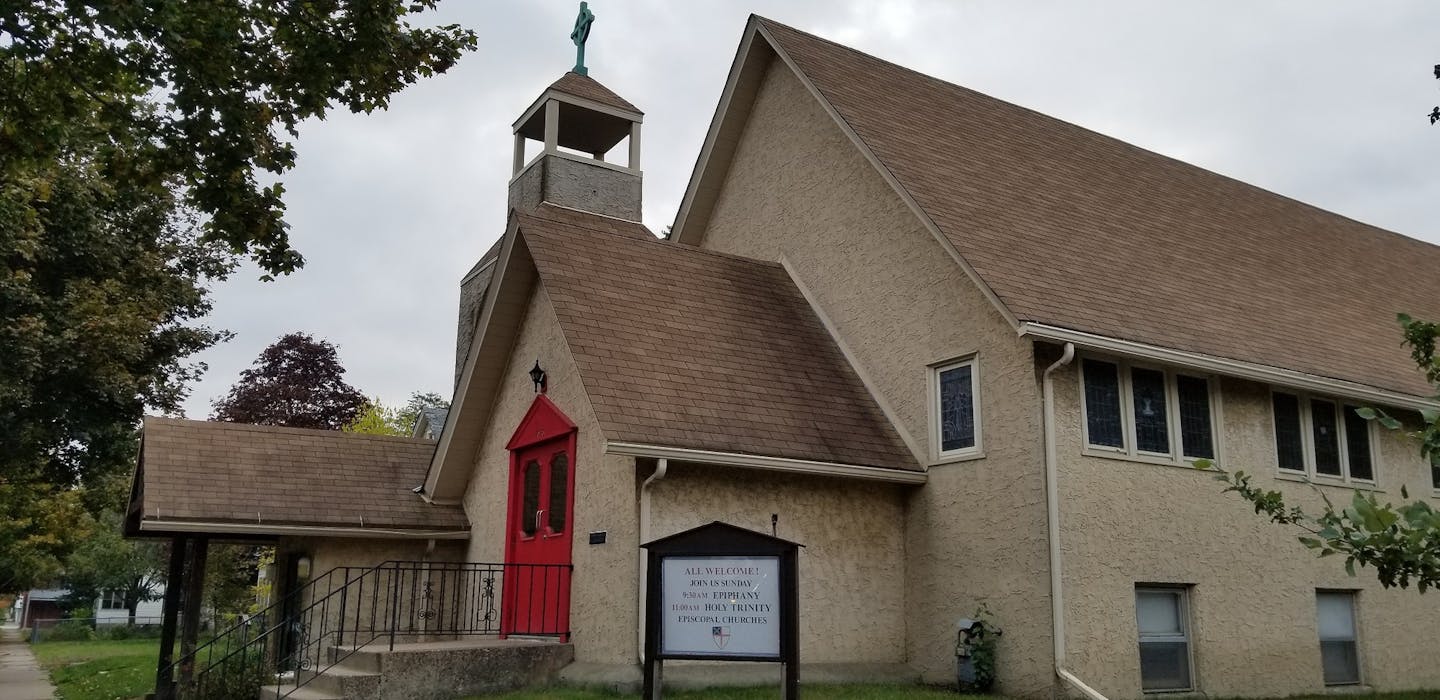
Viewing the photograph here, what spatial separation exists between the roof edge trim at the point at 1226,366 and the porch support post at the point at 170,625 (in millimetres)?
10418

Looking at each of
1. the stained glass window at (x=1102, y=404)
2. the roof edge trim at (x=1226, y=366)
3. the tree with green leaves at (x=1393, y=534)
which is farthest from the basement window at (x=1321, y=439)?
the tree with green leaves at (x=1393, y=534)

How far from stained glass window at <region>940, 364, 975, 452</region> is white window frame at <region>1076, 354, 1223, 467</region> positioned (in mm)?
1191

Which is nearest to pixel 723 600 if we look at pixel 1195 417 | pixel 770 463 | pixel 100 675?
pixel 770 463

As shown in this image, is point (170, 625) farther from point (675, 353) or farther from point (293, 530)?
point (675, 353)

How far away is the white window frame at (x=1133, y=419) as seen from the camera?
1188cm

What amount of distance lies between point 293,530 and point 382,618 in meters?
1.77

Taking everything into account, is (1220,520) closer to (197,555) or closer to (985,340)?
(985,340)

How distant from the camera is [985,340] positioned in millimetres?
12180

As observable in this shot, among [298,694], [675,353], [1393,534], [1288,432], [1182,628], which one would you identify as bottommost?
[298,694]

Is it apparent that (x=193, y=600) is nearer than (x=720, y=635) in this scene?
No

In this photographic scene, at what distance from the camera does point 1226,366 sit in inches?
484

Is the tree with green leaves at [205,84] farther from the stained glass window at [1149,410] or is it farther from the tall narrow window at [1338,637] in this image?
the tall narrow window at [1338,637]

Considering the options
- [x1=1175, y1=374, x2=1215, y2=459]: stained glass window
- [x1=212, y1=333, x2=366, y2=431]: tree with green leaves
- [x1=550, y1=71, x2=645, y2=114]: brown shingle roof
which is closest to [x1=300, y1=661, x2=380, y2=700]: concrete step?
[x1=1175, y1=374, x2=1215, y2=459]: stained glass window

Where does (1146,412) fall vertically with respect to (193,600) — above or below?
above
